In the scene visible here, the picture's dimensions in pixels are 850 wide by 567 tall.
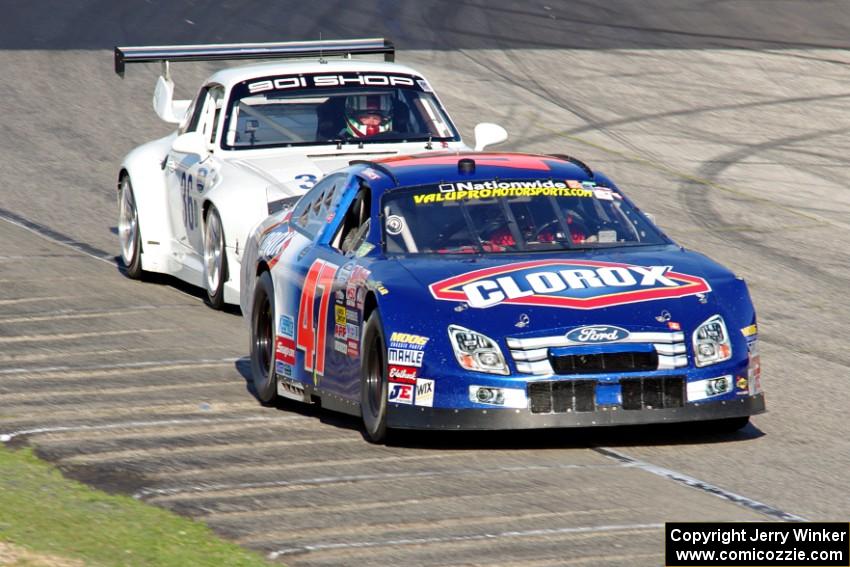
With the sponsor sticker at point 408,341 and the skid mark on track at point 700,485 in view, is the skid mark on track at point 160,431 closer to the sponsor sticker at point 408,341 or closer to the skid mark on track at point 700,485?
the sponsor sticker at point 408,341

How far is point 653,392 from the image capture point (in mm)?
8414

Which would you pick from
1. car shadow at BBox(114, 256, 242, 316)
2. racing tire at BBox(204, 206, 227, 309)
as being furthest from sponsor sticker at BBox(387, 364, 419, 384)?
car shadow at BBox(114, 256, 242, 316)

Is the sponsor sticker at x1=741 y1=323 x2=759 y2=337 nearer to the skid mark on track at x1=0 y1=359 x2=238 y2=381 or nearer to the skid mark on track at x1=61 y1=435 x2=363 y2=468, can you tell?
the skid mark on track at x1=61 y1=435 x2=363 y2=468

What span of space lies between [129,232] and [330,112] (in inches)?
85.2

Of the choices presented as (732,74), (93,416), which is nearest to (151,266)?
(93,416)

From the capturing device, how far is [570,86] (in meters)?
23.6

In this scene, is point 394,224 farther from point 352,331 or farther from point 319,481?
point 319,481

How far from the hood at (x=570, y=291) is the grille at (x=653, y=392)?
0.25 metres

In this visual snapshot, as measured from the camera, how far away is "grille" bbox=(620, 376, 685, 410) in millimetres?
8383

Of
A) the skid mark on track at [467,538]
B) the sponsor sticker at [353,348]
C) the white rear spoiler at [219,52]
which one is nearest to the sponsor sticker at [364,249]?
the sponsor sticker at [353,348]

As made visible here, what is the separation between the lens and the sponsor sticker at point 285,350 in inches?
387

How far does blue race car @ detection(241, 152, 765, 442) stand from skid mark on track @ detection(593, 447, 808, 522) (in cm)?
21

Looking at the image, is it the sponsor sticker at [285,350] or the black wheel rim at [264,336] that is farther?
the black wheel rim at [264,336]

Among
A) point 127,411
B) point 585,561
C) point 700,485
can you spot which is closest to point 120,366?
point 127,411
